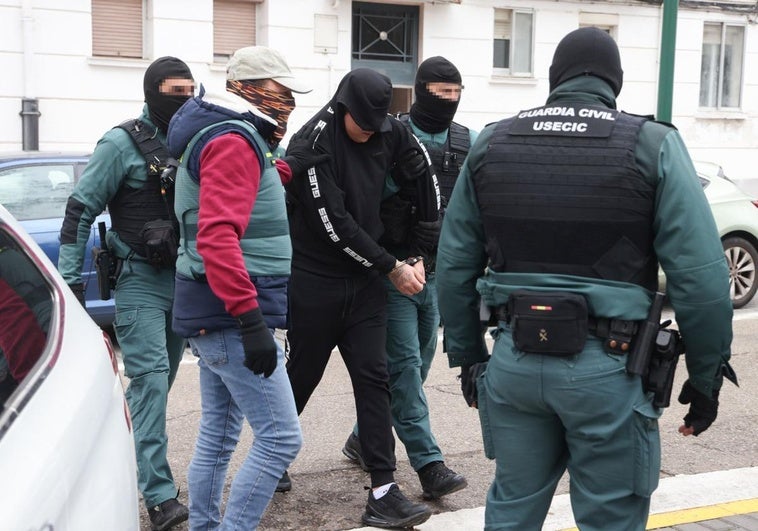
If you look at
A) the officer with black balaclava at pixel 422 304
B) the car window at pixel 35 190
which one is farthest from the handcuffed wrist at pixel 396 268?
the car window at pixel 35 190

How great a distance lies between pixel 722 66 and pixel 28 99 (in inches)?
475

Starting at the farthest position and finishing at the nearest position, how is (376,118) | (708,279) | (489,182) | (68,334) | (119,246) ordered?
(119,246), (376,118), (489,182), (708,279), (68,334)

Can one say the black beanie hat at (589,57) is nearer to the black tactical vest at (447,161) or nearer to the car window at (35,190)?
the black tactical vest at (447,161)

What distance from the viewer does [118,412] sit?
8.46ft

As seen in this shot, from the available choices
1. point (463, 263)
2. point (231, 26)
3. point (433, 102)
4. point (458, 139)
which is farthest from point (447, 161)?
point (231, 26)

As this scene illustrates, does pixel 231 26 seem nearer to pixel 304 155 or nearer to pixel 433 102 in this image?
pixel 433 102

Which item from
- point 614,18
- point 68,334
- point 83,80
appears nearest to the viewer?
point 68,334

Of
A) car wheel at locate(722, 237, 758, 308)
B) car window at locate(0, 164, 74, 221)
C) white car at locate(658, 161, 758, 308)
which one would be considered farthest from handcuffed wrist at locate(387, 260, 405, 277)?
car wheel at locate(722, 237, 758, 308)

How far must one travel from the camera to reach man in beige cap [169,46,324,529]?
11.0ft

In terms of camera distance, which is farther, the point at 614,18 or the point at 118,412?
the point at 614,18

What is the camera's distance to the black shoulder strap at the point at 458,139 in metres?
5.12

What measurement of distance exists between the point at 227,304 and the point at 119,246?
1426 mm

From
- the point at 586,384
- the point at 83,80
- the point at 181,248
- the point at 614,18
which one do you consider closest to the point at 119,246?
the point at 181,248

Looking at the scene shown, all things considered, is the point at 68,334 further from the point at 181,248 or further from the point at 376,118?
the point at 376,118
